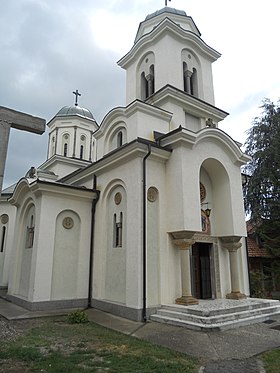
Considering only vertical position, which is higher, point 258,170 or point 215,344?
point 258,170

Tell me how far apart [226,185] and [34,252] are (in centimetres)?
838

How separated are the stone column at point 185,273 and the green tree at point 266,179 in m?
8.09

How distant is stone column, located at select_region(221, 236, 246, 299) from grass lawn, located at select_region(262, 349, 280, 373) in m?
5.47

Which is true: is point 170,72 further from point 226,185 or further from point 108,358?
point 108,358

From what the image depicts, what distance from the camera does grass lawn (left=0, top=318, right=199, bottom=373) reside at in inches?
205

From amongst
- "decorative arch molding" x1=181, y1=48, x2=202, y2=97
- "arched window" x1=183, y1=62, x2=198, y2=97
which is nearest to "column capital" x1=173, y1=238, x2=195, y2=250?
"arched window" x1=183, y1=62, x2=198, y2=97

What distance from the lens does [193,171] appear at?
1107 cm

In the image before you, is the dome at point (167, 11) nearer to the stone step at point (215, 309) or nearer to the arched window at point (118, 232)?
Answer: the arched window at point (118, 232)

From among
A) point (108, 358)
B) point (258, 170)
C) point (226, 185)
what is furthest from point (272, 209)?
point (108, 358)

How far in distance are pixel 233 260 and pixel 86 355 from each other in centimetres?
799

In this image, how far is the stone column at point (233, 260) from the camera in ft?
38.7

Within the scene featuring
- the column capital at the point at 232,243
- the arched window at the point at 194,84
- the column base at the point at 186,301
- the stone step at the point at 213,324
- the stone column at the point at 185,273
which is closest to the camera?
the stone step at the point at 213,324

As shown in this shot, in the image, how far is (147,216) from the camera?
10.4 metres

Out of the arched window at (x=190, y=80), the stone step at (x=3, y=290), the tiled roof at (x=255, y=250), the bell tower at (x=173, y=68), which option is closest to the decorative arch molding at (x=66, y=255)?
the stone step at (x=3, y=290)
